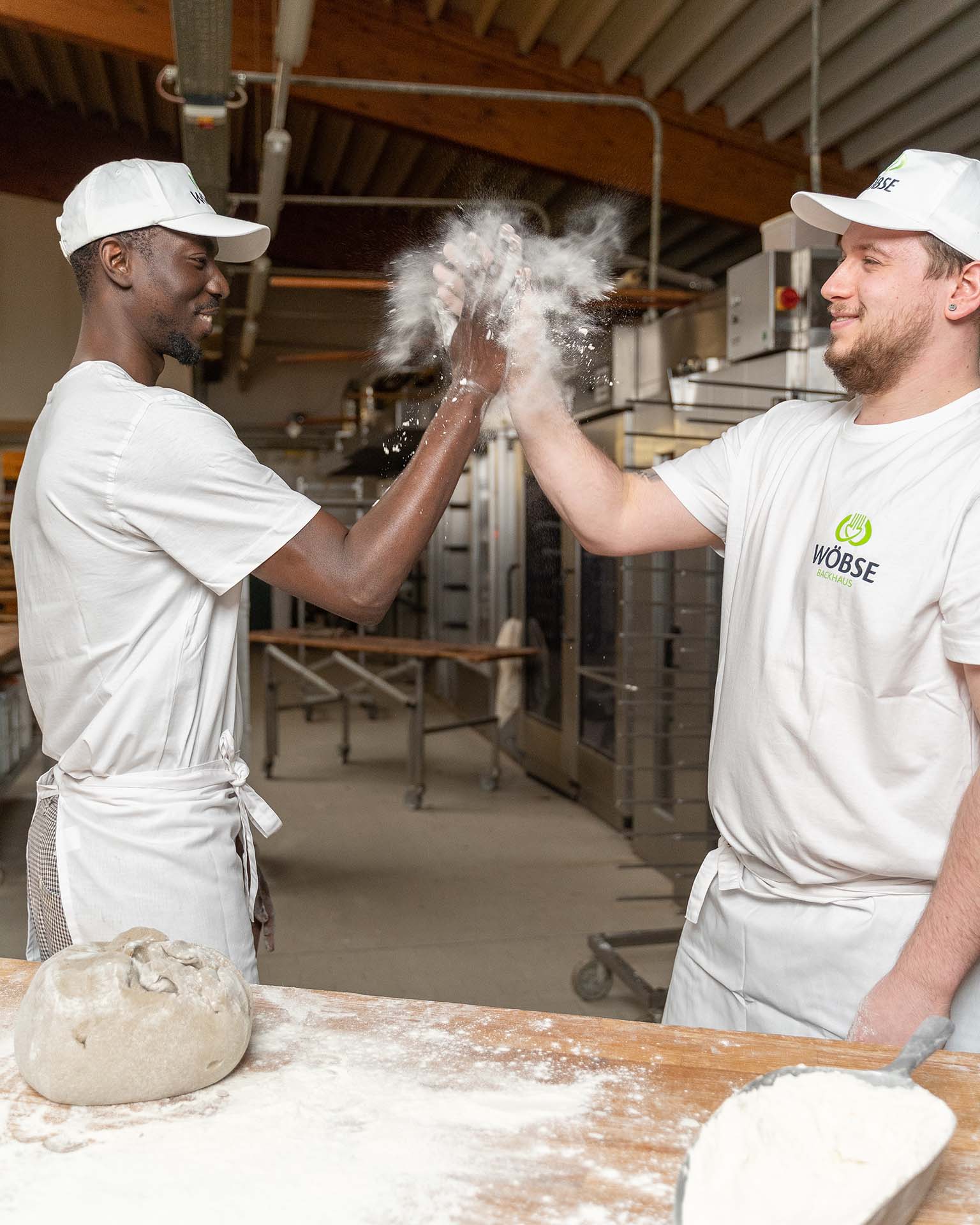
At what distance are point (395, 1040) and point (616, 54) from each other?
460 cm

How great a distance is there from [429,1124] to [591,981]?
231 centimetres

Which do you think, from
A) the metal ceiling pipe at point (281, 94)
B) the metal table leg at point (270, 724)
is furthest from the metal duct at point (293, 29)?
the metal table leg at point (270, 724)

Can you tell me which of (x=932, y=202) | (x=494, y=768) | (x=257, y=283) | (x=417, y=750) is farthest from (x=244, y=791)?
(x=257, y=283)

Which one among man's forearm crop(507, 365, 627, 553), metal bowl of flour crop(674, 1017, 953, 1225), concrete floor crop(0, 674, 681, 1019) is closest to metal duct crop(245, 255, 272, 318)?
concrete floor crop(0, 674, 681, 1019)

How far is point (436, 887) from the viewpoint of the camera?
13.5ft

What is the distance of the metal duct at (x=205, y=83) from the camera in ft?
9.27

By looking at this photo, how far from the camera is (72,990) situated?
989 millimetres

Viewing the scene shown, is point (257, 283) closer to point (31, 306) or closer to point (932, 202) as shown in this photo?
point (31, 306)

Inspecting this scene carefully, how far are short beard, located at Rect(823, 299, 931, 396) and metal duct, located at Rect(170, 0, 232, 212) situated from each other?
1.78 metres

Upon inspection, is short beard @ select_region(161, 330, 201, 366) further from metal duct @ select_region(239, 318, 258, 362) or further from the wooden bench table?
metal duct @ select_region(239, 318, 258, 362)

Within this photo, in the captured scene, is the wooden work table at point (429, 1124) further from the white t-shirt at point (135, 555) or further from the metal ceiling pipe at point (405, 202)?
the metal ceiling pipe at point (405, 202)

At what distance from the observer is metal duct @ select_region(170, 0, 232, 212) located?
2.83m

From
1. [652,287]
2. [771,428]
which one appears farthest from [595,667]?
[771,428]

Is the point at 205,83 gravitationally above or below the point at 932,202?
above
